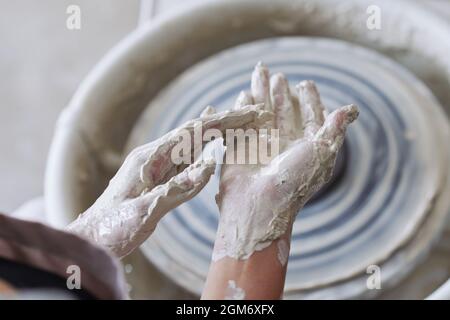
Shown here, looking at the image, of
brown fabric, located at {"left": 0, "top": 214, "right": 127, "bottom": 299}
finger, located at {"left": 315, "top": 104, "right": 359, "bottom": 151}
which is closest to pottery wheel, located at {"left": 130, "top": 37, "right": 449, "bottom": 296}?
finger, located at {"left": 315, "top": 104, "right": 359, "bottom": 151}

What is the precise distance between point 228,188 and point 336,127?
0.25 metres

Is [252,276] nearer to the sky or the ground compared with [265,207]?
nearer to the ground

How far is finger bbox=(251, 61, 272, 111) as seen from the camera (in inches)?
59.2

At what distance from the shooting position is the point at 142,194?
4.09 ft

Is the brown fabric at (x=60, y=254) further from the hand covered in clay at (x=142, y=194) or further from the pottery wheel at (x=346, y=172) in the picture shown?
the pottery wheel at (x=346, y=172)

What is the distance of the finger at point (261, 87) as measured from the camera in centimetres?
150

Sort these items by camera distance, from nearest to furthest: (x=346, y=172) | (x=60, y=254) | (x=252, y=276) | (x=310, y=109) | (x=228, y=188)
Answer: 1. (x=60, y=254)
2. (x=252, y=276)
3. (x=228, y=188)
4. (x=310, y=109)
5. (x=346, y=172)

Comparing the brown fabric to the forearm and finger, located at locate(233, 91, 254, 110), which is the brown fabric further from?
finger, located at locate(233, 91, 254, 110)

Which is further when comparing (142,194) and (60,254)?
(142,194)

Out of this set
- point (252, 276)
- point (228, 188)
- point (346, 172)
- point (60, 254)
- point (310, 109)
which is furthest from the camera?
point (346, 172)

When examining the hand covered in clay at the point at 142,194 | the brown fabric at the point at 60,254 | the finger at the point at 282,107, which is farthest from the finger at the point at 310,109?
the brown fabric at the point at 60,254

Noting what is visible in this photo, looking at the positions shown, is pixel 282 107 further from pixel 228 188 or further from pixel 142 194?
pixel 142 194

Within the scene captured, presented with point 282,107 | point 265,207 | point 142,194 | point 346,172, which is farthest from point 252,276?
point 346,172
